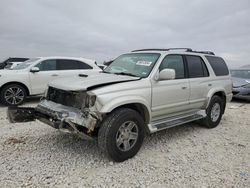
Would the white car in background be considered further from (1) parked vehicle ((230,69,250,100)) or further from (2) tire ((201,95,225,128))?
(1) parked vehicle ((230,69,250,100))

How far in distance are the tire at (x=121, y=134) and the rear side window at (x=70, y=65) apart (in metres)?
5.13

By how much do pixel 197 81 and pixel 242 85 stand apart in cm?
531

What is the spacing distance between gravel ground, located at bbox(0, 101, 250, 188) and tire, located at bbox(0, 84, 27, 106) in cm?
224

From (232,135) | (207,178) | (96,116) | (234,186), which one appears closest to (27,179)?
(96,116)

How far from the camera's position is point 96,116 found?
10.1 ft

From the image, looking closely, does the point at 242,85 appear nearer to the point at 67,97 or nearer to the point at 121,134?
the point at 121,134

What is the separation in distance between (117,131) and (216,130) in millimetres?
2964

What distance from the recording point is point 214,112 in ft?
17.4

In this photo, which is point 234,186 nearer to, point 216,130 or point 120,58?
point 216,130

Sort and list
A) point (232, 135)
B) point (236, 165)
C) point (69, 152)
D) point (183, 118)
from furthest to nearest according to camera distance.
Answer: point (232, 135) < point (183, 118) < point (69, 152) < point (236, 165)

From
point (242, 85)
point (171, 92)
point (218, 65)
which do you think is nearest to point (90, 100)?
point (171, 92)

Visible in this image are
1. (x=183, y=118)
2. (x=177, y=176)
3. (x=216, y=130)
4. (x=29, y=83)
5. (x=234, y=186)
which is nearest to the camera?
(x=234, y=186)

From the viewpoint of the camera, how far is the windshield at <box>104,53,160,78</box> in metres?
3.91

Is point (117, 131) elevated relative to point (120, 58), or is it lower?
lower
